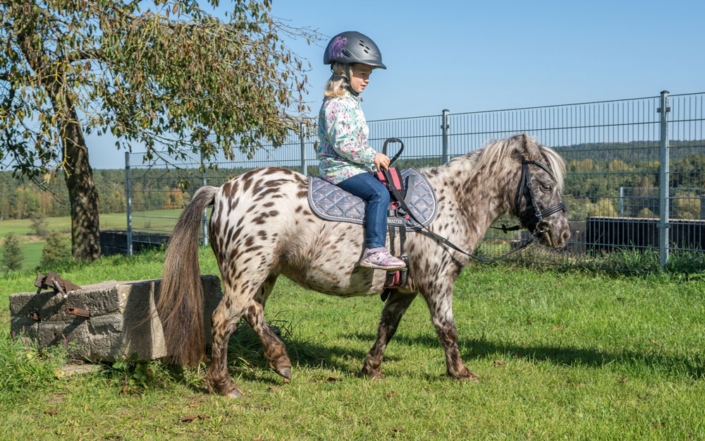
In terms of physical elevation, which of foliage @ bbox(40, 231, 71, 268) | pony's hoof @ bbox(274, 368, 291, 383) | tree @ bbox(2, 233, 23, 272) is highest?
pony's hoof @ bbox(274, 368, 291, 383)

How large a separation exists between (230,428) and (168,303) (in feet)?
3.73

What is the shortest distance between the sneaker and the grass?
940 millimetres

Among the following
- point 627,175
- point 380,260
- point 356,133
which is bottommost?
point 380,260

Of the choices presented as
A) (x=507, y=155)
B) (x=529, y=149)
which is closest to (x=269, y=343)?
(x=507, y=155)

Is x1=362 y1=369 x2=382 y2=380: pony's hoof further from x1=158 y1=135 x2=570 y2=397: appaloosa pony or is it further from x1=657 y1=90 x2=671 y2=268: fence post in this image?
x1=657 y1=90 x2=671 y2=268: fence post

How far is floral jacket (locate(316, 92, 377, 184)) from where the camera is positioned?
16.2 ft

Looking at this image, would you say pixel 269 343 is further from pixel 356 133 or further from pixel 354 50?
pixel 354 50

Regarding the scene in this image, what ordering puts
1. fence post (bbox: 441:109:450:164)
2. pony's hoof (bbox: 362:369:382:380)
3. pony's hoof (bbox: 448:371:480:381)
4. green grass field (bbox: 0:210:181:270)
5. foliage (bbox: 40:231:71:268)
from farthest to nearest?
1. foliage (bbox: 40:231:71:268)
2. green grass field (bbox: 0:210:181:270)
3. fence post (bbox: 441:109:450:164)
4. pony's hoof (bbox: 362:369:382:380)
5. pony's hoof (bbox: 448:371:480:381)

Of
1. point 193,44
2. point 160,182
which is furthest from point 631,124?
point 160,182

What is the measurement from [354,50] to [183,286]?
6.96 ft

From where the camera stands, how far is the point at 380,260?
16.0ft

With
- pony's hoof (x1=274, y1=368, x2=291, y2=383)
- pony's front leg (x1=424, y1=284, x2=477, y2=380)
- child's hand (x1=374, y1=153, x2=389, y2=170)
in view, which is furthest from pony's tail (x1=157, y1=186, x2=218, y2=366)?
pony's front leg (x1=424, y1=284, x2=477, y2=380)

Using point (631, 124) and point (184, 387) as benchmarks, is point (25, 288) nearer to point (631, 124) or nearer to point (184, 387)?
point (184, 387)

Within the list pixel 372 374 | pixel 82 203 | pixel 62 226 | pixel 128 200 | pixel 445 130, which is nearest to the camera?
pixel 372 374
